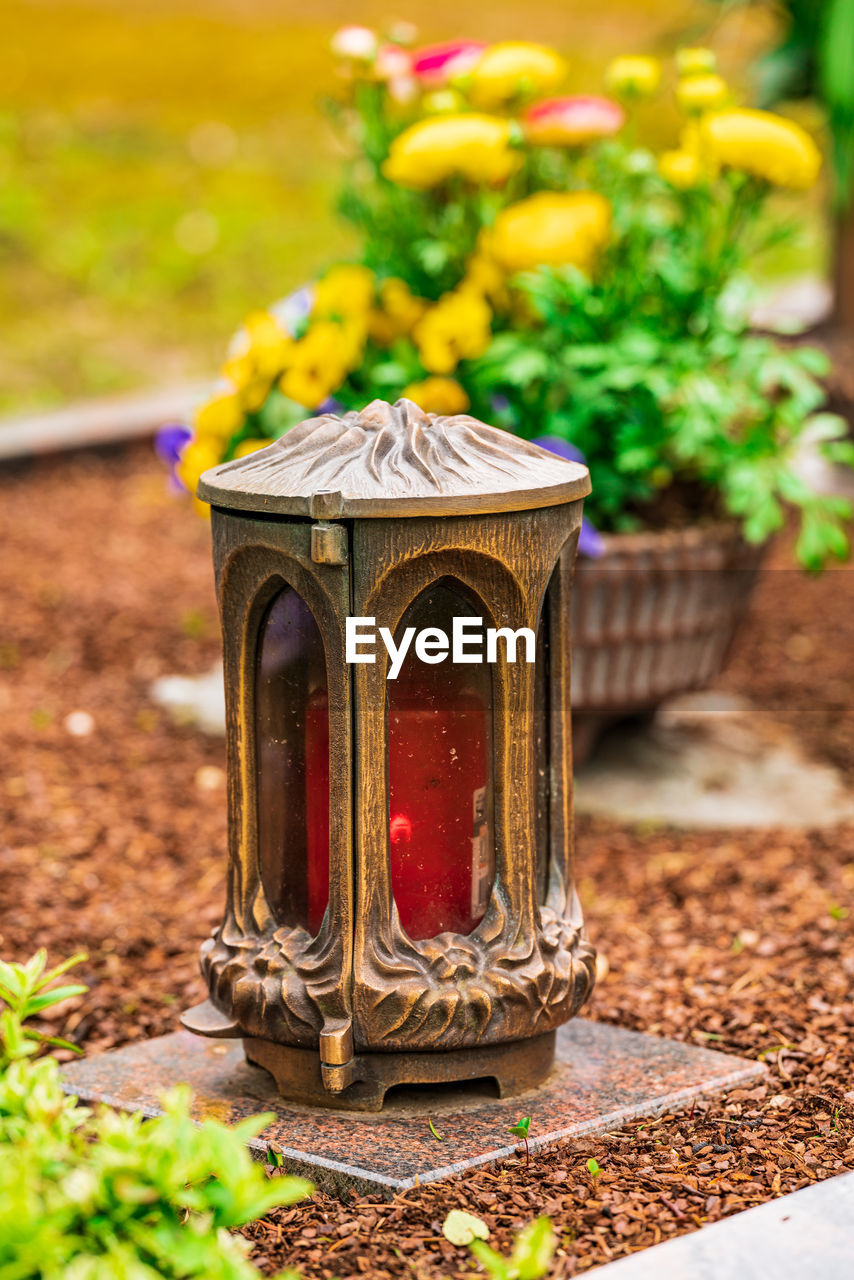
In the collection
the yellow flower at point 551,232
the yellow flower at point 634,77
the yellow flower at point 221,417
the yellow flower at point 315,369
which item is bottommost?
the yellow flower at point 221,417

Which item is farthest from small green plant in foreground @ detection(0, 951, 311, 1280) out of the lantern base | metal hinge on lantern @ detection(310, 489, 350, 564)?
metal hinge on lantern @ detection(310, 489, 350, 564)

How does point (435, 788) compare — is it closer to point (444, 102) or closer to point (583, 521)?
point (583, 521)

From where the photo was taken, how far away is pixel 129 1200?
5.09 ft

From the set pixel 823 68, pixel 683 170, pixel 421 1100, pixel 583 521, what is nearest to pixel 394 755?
pixel 421 1100

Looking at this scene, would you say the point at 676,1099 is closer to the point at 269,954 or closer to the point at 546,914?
the point at 546,914

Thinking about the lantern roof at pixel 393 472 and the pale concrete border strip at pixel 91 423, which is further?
the pale concrete border strip at pixel 91 423

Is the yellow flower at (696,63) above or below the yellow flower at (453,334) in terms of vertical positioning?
above

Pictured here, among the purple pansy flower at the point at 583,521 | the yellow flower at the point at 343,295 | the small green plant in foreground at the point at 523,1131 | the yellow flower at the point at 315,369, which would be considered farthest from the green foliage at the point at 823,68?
the small green plant in foreground at the point at 523,1131

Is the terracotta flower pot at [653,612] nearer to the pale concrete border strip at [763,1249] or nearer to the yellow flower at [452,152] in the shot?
the yellow flower at [452,152]

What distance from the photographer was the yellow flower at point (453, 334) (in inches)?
150

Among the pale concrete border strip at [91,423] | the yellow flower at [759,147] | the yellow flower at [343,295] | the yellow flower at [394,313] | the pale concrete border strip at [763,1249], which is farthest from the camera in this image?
the pale concrete border strip at [91,423]

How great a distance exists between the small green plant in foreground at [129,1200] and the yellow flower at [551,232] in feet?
8.69

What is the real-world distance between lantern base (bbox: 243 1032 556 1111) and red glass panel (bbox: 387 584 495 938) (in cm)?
18

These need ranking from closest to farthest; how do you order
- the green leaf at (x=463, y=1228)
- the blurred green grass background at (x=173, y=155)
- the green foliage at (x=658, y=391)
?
the green leaf at (x=463, y=1228), the green foliage at (x=658, y=391), the blurred green grass background at (x=173, y=155)
